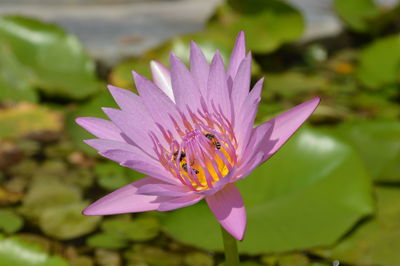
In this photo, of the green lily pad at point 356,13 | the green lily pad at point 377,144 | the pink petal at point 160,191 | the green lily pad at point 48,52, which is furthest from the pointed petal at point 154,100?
the green lily pad at point 356,13

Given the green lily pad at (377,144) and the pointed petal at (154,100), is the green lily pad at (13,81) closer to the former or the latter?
the green lily pad at (377,144)

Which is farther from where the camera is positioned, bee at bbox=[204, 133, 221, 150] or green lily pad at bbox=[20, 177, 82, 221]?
green lily pad at bbox=[20, 177, 82, 221]

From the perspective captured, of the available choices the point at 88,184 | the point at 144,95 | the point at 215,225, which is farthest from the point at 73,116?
the point at 144,95

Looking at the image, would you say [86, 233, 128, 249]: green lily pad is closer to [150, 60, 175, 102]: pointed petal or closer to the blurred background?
the blurred background

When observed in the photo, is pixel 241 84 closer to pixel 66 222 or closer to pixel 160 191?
pixel 160 191

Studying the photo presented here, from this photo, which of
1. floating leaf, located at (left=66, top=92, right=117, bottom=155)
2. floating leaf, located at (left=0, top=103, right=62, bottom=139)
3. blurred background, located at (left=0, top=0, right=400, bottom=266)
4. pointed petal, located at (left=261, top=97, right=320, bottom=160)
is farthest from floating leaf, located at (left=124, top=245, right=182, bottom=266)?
floating leaf, located at (left=0, top=103, right=62, bottom=139)

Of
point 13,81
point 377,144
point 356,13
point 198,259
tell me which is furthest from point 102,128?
point 356,13
